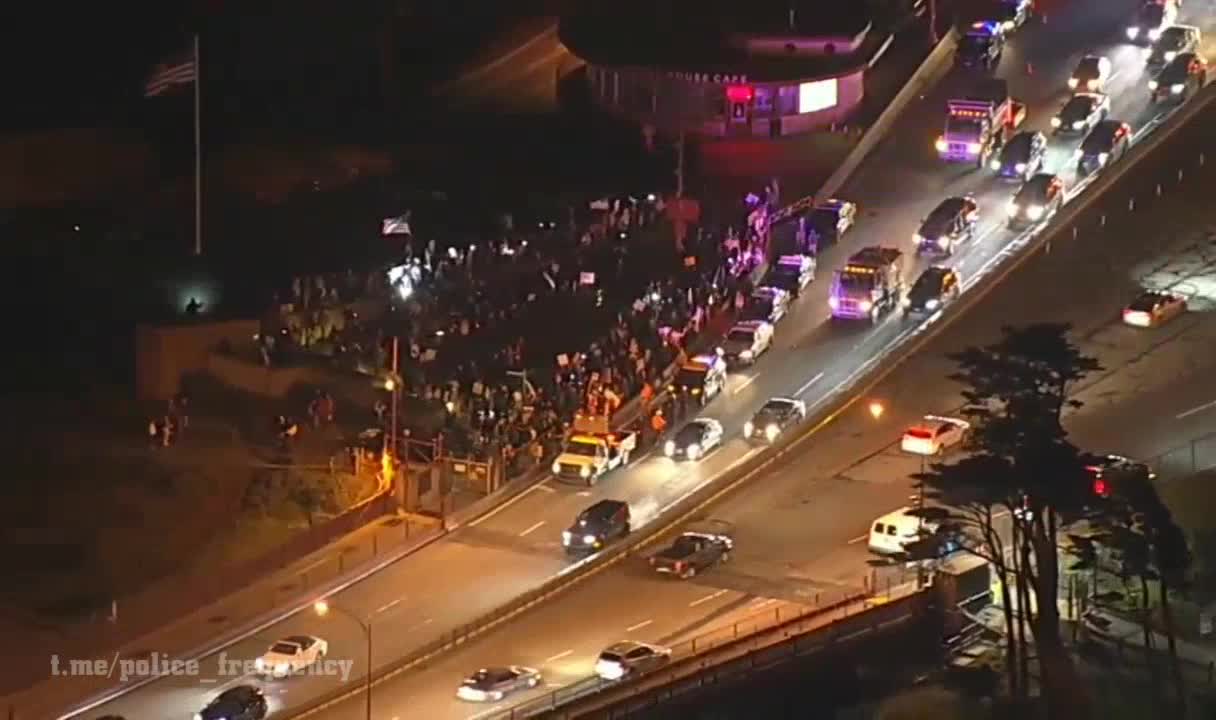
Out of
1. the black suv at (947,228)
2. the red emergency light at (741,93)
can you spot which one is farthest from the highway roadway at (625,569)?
the red emergency light at (741,93)

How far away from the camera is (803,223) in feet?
225

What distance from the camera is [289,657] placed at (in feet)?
154

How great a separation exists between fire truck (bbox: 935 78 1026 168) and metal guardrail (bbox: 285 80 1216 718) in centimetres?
452

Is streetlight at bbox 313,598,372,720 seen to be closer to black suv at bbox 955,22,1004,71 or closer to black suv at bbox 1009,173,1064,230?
black suv at bbox 1009,173,1064,230

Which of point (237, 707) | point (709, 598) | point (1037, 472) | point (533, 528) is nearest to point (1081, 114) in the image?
point (533, 528)

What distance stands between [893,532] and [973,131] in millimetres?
26242

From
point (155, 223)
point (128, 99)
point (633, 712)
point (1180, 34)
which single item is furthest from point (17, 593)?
point (1180, 34)

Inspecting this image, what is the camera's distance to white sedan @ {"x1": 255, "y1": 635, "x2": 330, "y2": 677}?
4688cm

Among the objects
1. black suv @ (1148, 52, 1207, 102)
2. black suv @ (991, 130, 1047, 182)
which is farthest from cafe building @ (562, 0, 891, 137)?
black suv @ (1148, 52, 1207, 102)

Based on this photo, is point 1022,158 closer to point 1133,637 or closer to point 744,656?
point 1133,637

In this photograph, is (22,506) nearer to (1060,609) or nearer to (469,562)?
(469,562)

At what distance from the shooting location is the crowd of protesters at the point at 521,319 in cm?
5769

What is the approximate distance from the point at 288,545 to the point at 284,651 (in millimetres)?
6020

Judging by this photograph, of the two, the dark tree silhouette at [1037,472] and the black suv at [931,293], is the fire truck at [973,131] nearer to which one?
the black suv at [931,293]
